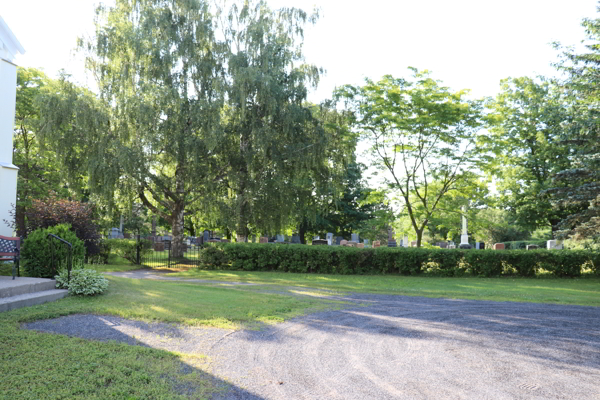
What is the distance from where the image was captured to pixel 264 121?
19.2m

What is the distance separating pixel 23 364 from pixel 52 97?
1610 cm

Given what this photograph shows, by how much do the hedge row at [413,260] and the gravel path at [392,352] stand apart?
8418 mm

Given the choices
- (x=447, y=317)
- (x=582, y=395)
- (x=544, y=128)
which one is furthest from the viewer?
(x=544, y=128)

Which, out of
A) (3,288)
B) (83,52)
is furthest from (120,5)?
(3,288)

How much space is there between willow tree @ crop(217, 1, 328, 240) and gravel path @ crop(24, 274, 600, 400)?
36.5ft

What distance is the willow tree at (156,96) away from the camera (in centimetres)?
1777

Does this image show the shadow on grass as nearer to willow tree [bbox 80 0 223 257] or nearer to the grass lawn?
the grass lawn

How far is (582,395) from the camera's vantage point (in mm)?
4441

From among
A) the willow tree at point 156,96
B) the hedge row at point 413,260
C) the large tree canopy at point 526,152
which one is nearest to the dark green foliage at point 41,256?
the willow tree at point 156,96

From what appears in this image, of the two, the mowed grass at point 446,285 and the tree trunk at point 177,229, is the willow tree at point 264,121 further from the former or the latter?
the mowed grass at point 446,285

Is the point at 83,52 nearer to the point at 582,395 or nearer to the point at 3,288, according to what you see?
the point at 3,288

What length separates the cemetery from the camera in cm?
516

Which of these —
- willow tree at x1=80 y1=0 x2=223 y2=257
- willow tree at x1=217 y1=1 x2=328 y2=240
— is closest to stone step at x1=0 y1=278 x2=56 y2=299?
willow tree at x1=80 y1=0 x2=223 y2=257

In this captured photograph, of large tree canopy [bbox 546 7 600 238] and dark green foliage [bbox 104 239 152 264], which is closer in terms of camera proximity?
large tree canopy [bbox 546 7 600 238]
